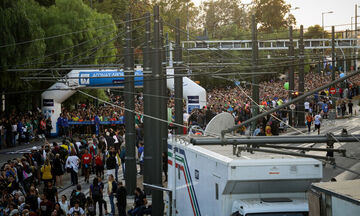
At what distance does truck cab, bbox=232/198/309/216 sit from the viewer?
1009cm

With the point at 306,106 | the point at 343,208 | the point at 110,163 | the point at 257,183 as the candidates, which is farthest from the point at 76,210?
the point at 306,106

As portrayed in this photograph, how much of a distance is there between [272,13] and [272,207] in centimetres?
10406

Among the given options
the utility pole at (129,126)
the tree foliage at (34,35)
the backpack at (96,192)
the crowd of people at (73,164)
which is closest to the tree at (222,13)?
the tree foliage at (34,35)

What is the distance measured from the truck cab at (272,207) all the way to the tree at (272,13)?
102m

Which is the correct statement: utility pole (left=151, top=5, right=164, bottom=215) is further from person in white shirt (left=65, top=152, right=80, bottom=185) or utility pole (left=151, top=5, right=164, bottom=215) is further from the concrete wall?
the concrete wall

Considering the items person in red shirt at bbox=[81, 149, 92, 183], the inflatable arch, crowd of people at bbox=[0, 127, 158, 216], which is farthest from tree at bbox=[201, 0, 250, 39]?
person in red shirt at bbox=[81, 149, 92, 183]

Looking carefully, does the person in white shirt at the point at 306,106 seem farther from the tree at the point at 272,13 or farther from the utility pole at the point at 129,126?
the tree at the point at 272,13

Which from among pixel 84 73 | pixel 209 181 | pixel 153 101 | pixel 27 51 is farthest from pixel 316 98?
pixel 209 181

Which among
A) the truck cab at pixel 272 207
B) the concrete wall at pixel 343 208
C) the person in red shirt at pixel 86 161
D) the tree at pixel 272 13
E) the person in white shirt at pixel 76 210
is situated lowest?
the person in white shirt at pixel 76 210

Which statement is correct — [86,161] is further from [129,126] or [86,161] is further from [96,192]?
[96,192]

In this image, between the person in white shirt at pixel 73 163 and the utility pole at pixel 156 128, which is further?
the person in white shirt at pixel 73 163

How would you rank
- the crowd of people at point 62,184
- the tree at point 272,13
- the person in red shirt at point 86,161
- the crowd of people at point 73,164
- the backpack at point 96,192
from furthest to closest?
the tree at point 272,13, the person in red shirt at point 86,161, the backpack at point 96,192, the crowd of people at point 73,164, the crowd of people at point 62,184

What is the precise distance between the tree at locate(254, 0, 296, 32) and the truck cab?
10218 centimetres

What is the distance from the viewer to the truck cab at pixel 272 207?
33.1 ft
